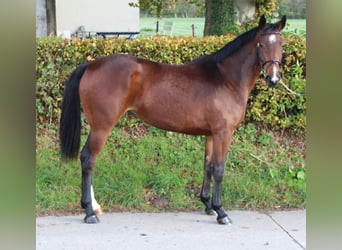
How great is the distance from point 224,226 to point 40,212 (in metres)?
1.82

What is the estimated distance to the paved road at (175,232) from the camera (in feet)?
13.9

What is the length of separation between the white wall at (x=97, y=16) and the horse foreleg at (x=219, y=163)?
14337mm

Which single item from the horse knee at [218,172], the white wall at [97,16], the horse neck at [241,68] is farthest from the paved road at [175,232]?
the white wall at [97,16]

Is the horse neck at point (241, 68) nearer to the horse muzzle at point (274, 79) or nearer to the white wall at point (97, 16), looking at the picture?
the horse muzzle at point (274, 79)

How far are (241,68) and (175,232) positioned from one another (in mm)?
1642

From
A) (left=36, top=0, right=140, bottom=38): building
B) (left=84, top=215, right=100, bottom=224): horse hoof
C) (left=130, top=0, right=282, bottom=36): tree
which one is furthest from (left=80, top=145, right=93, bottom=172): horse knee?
(left=36, top=0, right=140, bottom=38): building

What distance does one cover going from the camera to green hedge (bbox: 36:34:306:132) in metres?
6.44

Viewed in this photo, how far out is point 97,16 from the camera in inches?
761

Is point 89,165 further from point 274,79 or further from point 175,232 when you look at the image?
point 274,79

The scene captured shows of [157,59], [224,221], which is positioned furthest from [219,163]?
[157,59]
